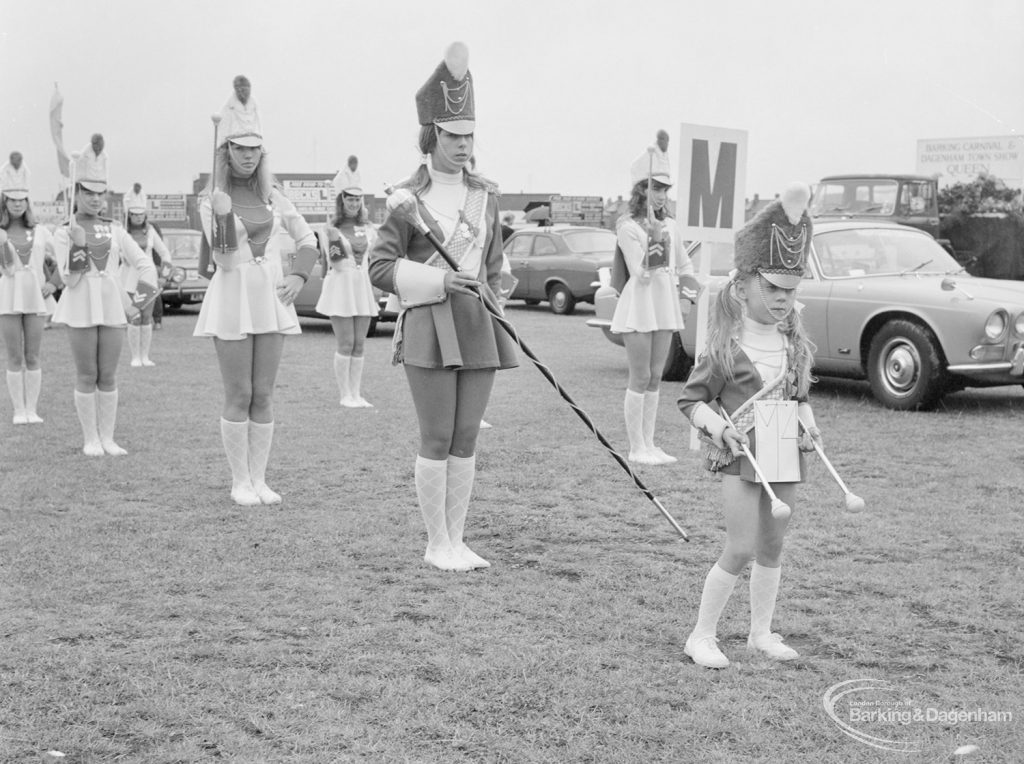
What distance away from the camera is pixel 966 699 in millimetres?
4133

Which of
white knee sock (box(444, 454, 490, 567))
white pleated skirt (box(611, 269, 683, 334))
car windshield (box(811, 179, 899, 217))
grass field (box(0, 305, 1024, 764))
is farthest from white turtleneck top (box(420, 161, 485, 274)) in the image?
car windshield (box(811, 179, 899, 217))

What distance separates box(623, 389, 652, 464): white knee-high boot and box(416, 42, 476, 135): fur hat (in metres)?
3.42

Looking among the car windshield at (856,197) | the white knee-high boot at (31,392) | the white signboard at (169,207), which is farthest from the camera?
the white signboard at (169,207)

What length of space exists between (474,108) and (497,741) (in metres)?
2.91

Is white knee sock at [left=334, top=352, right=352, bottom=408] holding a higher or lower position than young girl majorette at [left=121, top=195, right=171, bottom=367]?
lower

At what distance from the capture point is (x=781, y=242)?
4371 mm

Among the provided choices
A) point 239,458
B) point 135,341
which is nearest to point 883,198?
point 135,341

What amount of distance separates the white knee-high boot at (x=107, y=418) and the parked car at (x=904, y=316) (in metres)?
3.75

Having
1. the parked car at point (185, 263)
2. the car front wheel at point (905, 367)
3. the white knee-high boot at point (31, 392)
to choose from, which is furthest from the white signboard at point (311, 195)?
the car front wheel at point (905, 367)

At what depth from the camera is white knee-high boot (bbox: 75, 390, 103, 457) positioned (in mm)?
8906

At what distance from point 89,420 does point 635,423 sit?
3873 millimetres

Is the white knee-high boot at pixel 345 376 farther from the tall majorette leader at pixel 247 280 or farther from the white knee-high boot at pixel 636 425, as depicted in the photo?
the tall majorette leader at pixel 247 280

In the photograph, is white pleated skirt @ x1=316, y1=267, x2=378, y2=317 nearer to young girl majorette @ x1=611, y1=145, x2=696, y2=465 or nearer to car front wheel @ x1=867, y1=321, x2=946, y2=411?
young girl majorette @ x1=611, y1=145, x2=696, y2=465

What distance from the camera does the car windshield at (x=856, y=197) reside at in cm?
2039
